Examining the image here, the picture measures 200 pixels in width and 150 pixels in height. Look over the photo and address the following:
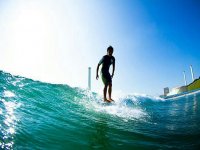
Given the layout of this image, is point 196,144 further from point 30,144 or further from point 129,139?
point 30,144

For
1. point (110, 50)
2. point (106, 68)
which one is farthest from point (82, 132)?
point (110, 50)

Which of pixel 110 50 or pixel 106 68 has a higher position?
pixel 110 50

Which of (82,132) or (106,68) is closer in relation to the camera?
(82,132)

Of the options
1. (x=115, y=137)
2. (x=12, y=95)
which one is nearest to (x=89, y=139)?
(x=115, y=137)

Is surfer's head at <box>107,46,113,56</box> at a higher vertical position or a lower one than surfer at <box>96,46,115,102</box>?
higher

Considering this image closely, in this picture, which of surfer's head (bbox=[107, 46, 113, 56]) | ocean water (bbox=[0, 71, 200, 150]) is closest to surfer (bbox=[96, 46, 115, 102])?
surfer's head (bbox=[107, 46, 113, 56])

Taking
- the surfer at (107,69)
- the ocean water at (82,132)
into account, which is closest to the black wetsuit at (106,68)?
the surfer at (107,69)

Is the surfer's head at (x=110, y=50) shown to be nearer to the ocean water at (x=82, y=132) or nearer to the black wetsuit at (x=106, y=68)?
the black wetsuit at (x=106, y=68)

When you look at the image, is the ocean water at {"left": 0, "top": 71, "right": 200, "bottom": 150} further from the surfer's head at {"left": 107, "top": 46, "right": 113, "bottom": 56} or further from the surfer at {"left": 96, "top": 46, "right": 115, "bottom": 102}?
the surfer's head at {"left": 107, "top": 46, "right": 113, "bottom": 56}

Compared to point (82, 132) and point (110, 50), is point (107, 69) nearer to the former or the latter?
point (110, 50)

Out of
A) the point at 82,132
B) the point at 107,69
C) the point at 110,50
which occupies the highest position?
the point at 110,50

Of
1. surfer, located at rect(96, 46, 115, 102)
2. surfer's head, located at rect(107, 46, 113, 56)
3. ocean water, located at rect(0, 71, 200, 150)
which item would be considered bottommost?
ocean water, located at rect(0, 71, 200, 150)

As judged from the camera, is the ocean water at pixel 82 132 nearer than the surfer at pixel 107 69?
Yes

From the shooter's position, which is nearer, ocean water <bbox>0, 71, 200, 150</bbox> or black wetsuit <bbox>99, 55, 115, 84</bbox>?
ocean water <bbox>0, 71, 200, 150</bbox>
